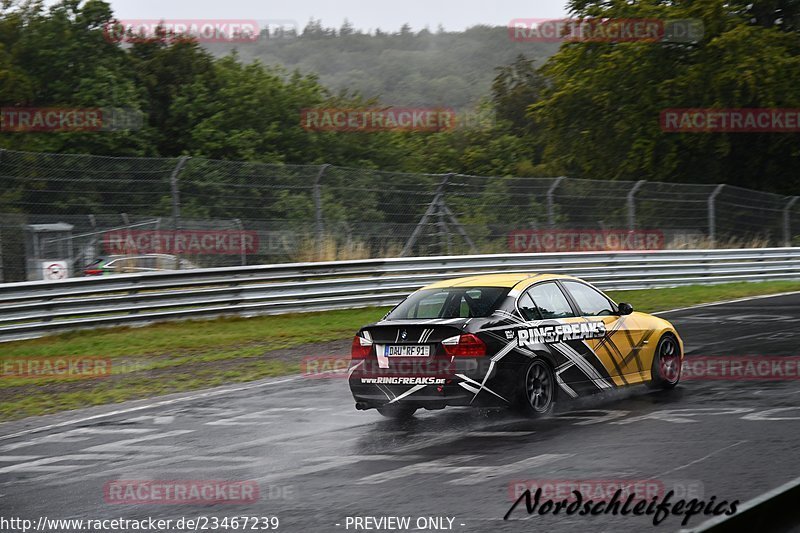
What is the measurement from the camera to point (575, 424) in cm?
945

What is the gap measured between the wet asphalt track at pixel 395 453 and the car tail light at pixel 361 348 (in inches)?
26.0

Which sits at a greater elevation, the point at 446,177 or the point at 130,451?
the point at 446,177

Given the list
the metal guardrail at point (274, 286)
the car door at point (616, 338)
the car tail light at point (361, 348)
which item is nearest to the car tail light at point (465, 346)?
the car tail light at point (361, 348)

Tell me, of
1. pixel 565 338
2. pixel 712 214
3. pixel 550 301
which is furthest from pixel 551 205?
pixel 565 338

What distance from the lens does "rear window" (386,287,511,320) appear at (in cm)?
1008

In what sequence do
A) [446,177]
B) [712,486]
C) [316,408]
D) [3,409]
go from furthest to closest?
[446,177], [3,409], [316,408], [712,486]

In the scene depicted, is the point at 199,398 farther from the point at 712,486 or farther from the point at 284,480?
the point at 712,486

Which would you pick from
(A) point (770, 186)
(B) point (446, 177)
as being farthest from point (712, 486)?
(A) point (770, 186)

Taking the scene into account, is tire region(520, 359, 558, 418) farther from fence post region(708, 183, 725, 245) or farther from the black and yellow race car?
fence post region(708, 183, 725, 245)

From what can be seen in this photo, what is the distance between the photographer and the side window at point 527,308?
33.3ft

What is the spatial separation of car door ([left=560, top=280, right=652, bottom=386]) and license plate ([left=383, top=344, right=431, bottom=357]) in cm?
187

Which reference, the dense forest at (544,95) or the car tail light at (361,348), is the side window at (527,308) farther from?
the dense forest at (544,95)

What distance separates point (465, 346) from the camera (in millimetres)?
9469

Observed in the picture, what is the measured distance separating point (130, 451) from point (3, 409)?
3.61m
